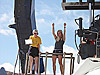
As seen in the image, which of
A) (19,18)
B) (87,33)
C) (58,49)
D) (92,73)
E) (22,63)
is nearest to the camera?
(92,73)

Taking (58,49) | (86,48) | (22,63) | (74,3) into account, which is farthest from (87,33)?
(22,63)

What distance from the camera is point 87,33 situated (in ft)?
7.16

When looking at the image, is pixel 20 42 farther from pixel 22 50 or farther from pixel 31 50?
pixel 31 50

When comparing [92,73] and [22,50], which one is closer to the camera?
[92,73]

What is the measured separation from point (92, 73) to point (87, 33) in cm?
136

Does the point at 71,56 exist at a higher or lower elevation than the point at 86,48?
lower

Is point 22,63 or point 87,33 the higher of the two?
point 87,33

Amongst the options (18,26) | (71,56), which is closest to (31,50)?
(71,56)

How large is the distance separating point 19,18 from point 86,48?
207 inches

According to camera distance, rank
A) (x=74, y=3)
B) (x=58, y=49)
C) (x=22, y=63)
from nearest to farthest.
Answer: (x=74, y=3) → (x=58, y=49) → (x=22, y=63)

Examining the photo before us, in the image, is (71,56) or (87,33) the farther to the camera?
(71,56)

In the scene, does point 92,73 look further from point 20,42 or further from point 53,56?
point 20,42

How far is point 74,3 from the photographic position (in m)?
3.29

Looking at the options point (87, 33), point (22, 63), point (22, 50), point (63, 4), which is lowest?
point (22, 63)
